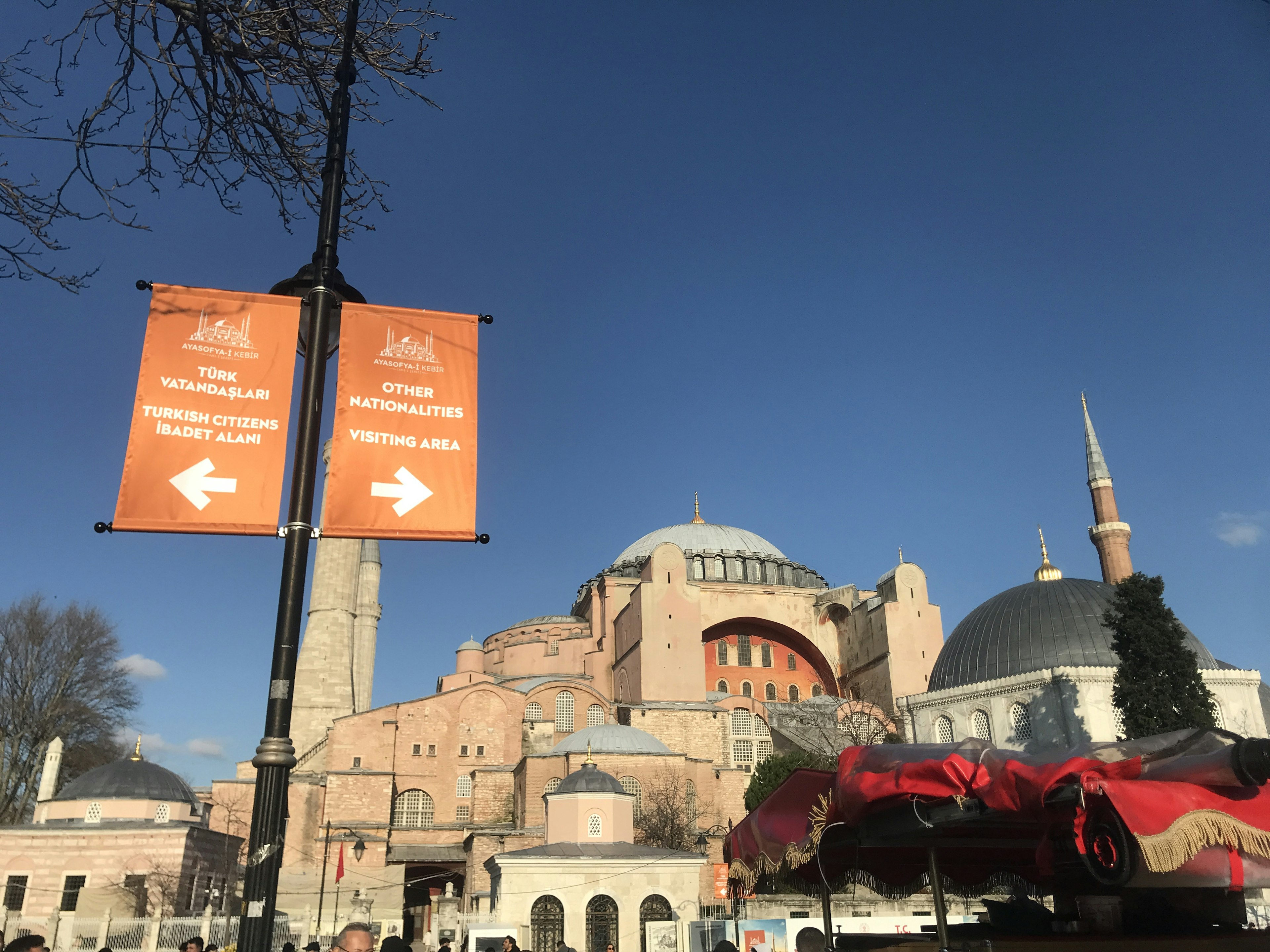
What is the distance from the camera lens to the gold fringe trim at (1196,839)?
12.8ft

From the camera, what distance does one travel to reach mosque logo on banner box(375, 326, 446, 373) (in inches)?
208

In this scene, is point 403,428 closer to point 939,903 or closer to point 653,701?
point 939,903

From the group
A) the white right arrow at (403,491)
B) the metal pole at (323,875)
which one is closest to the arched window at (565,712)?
the metal pole at (323,875)

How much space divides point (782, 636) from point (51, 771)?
2979 centimetres

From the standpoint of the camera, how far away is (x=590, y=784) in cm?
2662

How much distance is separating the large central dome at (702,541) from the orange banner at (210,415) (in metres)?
43.1

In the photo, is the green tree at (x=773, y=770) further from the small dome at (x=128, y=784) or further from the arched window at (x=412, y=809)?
the small dome at (x=128, y=784)

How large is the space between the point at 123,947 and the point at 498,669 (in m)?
25.8

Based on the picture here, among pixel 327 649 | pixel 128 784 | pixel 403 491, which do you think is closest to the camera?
pixel 403 491

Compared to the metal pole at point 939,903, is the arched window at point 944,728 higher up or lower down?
higher up

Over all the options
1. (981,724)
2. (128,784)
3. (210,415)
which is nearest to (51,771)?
(128,784)

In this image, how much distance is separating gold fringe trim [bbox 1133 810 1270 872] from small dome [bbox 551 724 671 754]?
28009mm

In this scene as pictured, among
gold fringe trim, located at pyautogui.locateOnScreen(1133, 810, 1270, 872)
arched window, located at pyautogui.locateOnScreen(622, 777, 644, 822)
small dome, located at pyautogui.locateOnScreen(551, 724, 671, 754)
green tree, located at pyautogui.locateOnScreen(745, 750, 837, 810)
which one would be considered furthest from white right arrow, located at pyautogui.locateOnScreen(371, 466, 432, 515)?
green tree, located at pyautogui.locateOnScreen(745, 750, 837, 810)

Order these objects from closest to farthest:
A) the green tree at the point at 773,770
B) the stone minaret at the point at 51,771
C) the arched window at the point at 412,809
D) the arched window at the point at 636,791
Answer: the stone minaret at the point at 51,771 < the arched window at the point at 636,791 < the green tree at the point at 773,770 < the arched window at the point at 412,809
